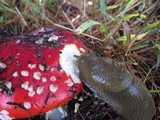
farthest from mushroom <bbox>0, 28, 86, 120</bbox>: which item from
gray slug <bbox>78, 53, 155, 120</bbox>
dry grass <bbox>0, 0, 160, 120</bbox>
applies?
dry grass <bbox>0, 0, 160, 120</bbox>

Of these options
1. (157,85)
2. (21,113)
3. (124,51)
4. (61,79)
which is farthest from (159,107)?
(21,113)

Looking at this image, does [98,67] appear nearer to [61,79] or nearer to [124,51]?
[61,79]

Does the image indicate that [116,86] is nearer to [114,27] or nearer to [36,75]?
[36,75]

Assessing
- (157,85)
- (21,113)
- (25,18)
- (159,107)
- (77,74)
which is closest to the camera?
(21,113)

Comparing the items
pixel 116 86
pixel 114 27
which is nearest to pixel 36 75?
pixel 116 86

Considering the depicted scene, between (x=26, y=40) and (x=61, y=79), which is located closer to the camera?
(x=61, y=79)

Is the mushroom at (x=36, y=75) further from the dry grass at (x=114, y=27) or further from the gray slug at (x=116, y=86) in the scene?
the dry grass at (x=114, y=27)

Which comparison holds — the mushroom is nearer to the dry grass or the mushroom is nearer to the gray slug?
the gray slug
